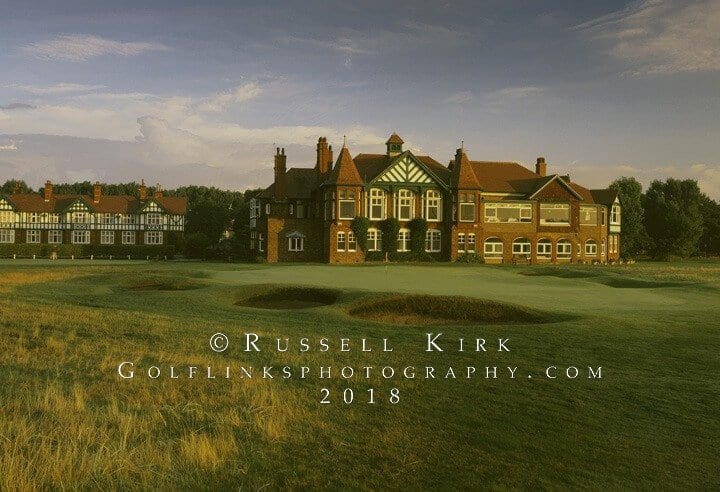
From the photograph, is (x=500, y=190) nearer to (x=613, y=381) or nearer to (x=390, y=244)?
(x=390, y=244)

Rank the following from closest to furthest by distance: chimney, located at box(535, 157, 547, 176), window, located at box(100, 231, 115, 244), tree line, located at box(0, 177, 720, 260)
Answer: chimney, located at box(535, 157, 547, 176) → tree line, located at box(0, 177, 720, 260) → window, located at box(100, 231, 115, 244)

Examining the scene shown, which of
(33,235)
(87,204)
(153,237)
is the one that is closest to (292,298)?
(153,237)

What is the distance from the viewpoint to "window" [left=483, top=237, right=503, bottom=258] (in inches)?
2366

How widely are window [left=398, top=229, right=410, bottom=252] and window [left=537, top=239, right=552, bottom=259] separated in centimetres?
1405

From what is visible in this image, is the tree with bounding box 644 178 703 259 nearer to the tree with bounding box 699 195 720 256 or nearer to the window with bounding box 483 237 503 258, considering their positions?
the tree with bounding box 699 195 720 256

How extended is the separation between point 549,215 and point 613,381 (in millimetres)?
53606

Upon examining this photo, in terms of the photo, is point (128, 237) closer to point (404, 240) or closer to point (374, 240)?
point (374, 240)

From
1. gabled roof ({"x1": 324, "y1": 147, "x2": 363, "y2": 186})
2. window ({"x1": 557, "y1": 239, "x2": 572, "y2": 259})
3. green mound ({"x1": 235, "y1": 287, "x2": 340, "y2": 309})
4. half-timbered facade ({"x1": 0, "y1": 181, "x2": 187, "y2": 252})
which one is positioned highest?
gabled roof ({"x1": 324, "y1": 147, "x2": 363, "y2": 186})

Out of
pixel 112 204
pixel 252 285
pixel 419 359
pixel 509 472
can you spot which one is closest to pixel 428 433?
pixel 509 472

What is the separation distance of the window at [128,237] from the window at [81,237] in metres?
4.66

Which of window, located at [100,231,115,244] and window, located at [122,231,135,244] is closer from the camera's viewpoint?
window, located at [100,231,115,244]

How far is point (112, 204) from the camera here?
279 ft

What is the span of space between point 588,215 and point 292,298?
48.5 m

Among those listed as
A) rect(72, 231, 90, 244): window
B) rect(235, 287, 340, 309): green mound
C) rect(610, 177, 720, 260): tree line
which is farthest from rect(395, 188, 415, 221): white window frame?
rect(72, 231, 90, 244): window
